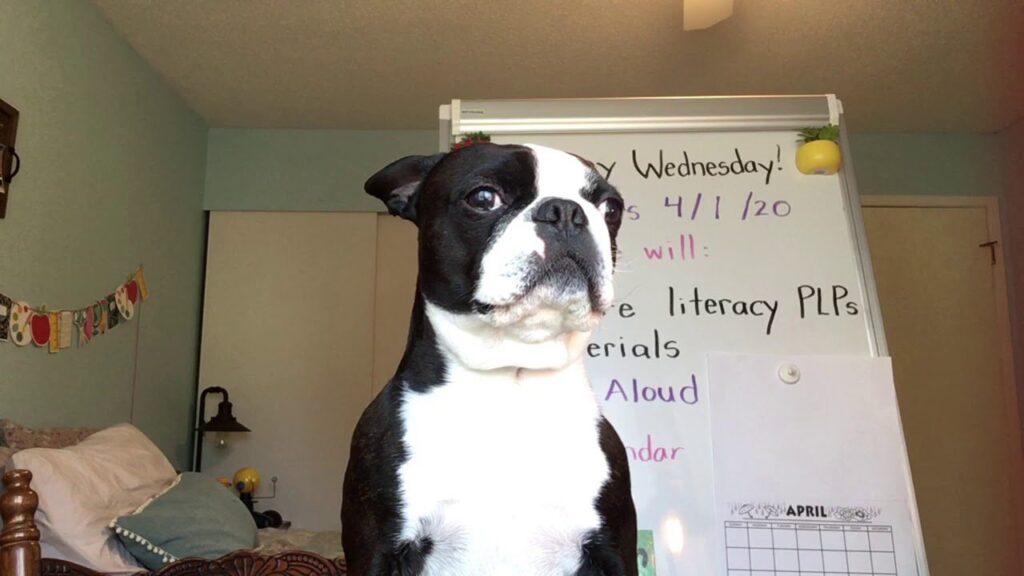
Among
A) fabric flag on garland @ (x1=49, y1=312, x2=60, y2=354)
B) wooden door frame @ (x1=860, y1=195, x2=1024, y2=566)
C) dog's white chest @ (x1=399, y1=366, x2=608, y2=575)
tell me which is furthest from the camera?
wooden door frame @ (x1=860, y1=195, x2=1024, y2=566)

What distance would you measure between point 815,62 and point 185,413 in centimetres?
320

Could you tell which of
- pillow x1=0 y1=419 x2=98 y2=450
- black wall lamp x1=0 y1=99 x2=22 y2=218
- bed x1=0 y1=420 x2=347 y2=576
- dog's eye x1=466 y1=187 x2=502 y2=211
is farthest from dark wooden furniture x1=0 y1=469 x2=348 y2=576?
black wall lamp x1=0 y1=99 x2=22 y2=218

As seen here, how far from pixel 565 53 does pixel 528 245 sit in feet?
8.66

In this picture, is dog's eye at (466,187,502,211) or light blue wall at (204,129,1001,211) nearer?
dog's eye at (466,187,502,211)

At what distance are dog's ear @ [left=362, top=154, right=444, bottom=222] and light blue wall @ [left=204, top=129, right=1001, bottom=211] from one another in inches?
125

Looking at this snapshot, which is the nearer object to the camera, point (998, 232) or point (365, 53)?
point (365, 53)

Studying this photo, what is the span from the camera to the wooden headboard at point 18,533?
95 cm

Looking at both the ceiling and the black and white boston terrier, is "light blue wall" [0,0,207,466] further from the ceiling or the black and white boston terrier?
the black and white boston terrier

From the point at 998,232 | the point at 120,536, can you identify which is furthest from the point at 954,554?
the point at 120,536

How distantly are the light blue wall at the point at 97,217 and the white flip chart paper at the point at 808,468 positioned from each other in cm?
218

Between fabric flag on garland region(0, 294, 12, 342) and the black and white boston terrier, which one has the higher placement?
fabric flag on garland region(0, 294, 12, 342)

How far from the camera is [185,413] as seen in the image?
13.2 ft

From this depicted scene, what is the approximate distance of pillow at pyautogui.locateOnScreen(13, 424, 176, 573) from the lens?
201 cm

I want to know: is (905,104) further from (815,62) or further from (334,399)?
(334,399)
